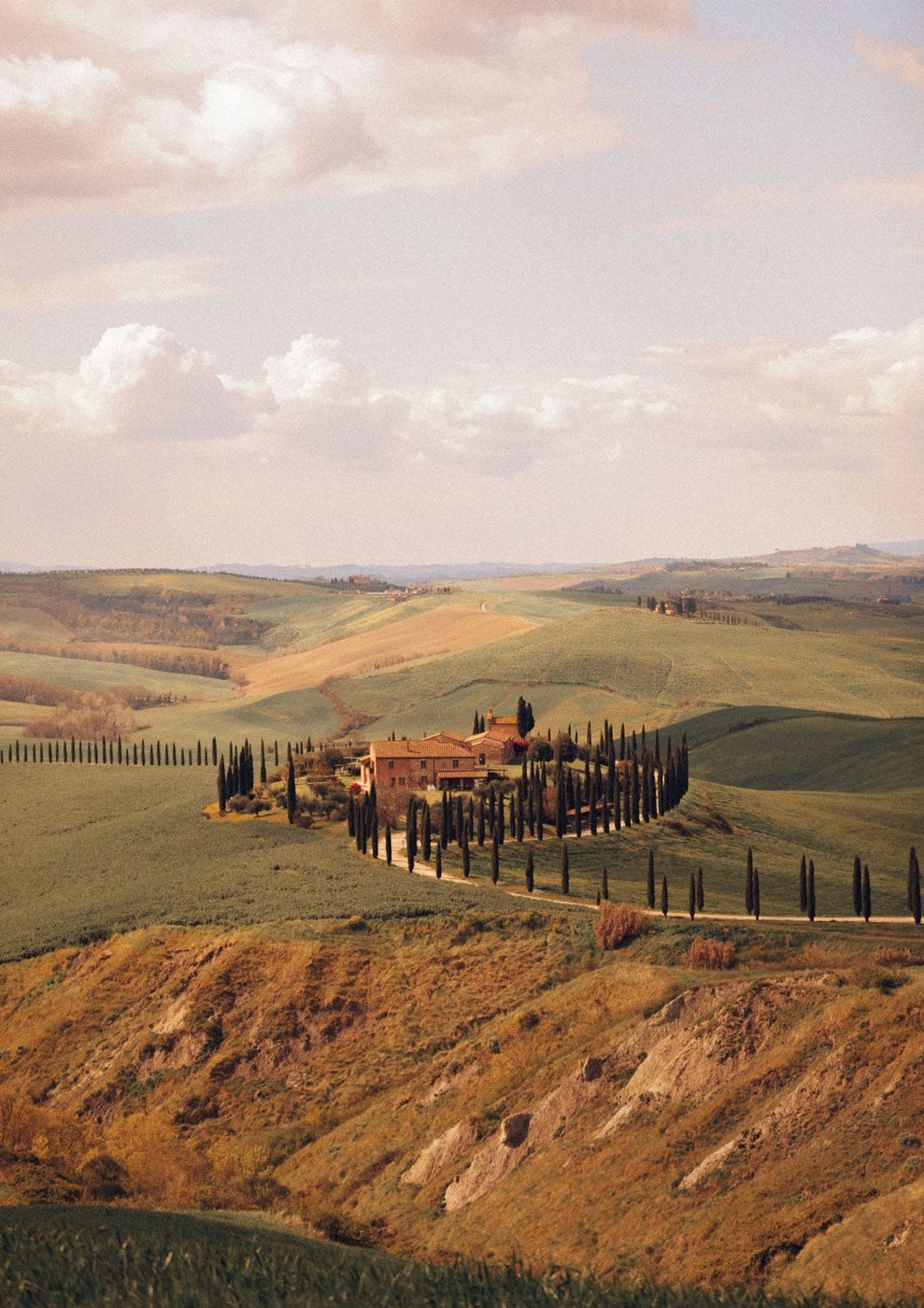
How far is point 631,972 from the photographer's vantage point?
6669 cm

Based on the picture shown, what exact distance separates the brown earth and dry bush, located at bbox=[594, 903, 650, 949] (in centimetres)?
122

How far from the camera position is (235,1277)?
127 ft

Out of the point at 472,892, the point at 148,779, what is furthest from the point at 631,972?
the point at 148,779

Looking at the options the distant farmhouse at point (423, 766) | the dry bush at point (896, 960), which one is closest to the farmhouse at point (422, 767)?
the distant farmhouse at point (423, 766)

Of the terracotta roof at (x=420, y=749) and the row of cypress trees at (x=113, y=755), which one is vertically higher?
the terracotta roof at (x=420, y=749)

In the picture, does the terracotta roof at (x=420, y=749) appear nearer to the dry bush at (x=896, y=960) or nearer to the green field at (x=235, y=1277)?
the dry bush at (x=896, y=960)

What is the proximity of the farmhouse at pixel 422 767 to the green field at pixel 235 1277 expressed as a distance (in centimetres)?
8016

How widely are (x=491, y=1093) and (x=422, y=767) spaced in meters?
65.4

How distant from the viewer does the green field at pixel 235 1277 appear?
37.5m

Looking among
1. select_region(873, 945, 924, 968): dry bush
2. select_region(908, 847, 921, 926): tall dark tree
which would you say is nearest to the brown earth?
select_region(873, 945, 924, 968): dry bush

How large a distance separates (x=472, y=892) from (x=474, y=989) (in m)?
15.1

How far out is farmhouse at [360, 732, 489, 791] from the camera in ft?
408

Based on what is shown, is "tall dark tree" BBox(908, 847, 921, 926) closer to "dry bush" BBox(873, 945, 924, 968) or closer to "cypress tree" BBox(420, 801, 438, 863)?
"dry bush" BBox(873, 945, 924, 968)

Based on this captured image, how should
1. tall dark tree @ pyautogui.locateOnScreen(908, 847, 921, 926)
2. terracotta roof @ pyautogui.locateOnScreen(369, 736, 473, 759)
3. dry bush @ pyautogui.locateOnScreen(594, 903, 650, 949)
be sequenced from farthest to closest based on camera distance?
1. terracotta roof @ pyautogui.locateOnScreen(369, 736, 473, 759)
2. tall dark tree @ pyautogui.locateOnScreen(908, 847, 921, 926)
3. dry bush @ pyautogui.locateOnScreen(594, 903, 650, 949)
